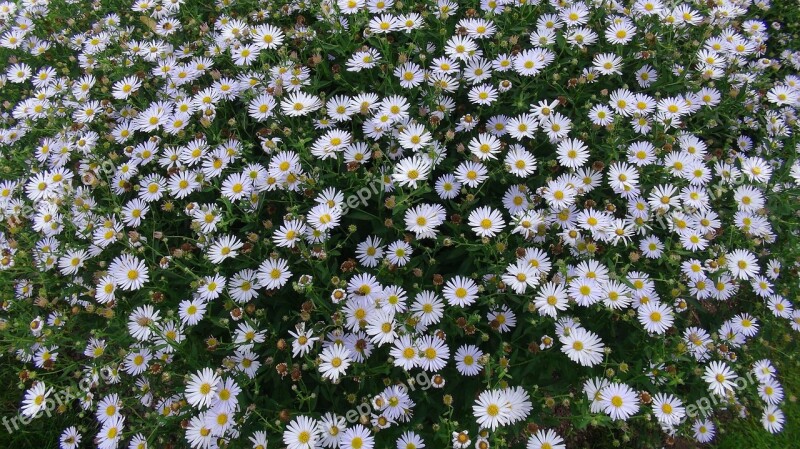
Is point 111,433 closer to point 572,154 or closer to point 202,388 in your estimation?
point 202,388

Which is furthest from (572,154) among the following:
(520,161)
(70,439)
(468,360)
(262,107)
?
(70,439)

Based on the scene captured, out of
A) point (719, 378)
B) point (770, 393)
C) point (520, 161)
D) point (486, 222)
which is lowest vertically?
point (770, 393)

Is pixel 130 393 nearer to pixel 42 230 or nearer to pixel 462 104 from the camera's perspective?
pixel 42 230

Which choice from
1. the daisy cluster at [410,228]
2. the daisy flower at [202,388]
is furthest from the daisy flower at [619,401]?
the daisy flower at [202,388]

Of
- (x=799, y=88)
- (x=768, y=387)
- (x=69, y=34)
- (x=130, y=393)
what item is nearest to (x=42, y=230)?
(x=130, y=393)

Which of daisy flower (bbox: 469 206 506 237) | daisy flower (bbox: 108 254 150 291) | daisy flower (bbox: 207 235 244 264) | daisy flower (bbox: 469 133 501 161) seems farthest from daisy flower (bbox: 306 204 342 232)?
daisy flower (bbox: 108 254 150 291)

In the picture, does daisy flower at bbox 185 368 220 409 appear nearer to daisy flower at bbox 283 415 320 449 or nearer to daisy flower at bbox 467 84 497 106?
daisy flower at bbox 283 415 320 449

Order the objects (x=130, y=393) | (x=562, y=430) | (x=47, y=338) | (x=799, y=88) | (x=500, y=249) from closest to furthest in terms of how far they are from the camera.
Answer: (x=500, y=249), (x=47, y=338), (x=130, y=393), (x=562, y=430), (x=799, y=88)

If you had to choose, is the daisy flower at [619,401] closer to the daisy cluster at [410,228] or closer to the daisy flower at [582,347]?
the daisy cluster at [410,228]
